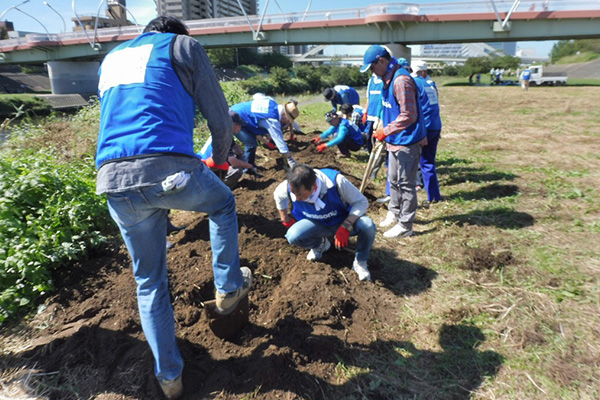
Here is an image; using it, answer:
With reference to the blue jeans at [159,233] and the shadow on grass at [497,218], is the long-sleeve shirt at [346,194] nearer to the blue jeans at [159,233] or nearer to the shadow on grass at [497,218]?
the blue jeans at [159,233]

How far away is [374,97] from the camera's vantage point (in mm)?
6145

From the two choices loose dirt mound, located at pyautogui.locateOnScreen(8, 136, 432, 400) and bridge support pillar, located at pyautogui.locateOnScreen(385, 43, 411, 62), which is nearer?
loose dirt mound, located at pyautogui.locateOnScreen(8, 136, 432, 400)

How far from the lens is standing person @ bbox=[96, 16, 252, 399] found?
5.77 feet

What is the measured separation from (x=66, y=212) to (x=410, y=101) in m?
3.58

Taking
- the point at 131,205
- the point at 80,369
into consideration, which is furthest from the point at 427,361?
the point at 80,369

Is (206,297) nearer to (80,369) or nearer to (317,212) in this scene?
(80,369)

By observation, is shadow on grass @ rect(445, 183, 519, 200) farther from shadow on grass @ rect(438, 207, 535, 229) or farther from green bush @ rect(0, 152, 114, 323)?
green bush @ rect(0, 152, 114, 323)

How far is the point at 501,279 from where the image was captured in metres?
3.24

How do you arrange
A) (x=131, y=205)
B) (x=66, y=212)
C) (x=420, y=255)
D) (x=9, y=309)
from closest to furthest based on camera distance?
(x=131, y=205)
(x=9, y=309)
(x=66, y=212)
(x=420, y=255)

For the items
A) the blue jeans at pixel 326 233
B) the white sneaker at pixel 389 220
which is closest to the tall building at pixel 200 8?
the white sneaker at pixel 389 220

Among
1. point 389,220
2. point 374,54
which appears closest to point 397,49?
point 389,220

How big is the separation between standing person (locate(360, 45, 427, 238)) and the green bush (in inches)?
123

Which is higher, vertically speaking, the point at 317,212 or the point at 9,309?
the point at 317,212

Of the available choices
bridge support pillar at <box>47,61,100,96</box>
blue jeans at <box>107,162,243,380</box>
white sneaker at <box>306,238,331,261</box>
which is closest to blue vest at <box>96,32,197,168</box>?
blue jeans at <box>107,162,243,380</box>
